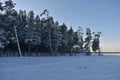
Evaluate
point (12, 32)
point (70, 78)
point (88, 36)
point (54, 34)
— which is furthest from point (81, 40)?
point (70, 78)

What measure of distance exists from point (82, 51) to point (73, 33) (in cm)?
1693

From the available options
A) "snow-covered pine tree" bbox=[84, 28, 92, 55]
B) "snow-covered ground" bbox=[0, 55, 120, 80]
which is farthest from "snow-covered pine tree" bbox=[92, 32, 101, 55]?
"snow-covered ground" bbox=[0, 55, 120, 80]

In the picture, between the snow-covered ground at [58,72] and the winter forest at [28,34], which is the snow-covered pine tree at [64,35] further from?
the snow-covered ground at [58,72]

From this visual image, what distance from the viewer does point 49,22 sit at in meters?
70.4

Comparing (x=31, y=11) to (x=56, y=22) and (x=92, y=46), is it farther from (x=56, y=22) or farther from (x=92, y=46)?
(x=92, y=46)

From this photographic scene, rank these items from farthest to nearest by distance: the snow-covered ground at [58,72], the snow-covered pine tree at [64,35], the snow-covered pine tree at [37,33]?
1. the snow-covered pine tree at [64,35]
2. the snow-covered pine tree at [37,33]
3. the snow-covered ground at [58,72]

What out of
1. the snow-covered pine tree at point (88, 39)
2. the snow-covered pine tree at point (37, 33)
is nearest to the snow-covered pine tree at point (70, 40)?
the snow-covered pine tree at point (88, 39)

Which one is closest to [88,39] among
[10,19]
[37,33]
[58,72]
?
[37,33]

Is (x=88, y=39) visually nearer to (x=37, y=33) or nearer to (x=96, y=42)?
(x=96, y=42)

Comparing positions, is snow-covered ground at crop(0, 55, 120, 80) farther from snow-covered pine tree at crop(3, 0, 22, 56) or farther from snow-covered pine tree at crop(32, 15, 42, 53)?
snow-covered pine tree at crop(32, 15, 42, 53)

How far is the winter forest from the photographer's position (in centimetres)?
5584

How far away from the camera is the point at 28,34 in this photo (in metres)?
65.6

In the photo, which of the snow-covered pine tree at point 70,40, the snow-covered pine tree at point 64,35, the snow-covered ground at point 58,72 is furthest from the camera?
the snow-covered pine tree at point 70,40

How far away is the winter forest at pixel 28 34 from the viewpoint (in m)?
55.8
